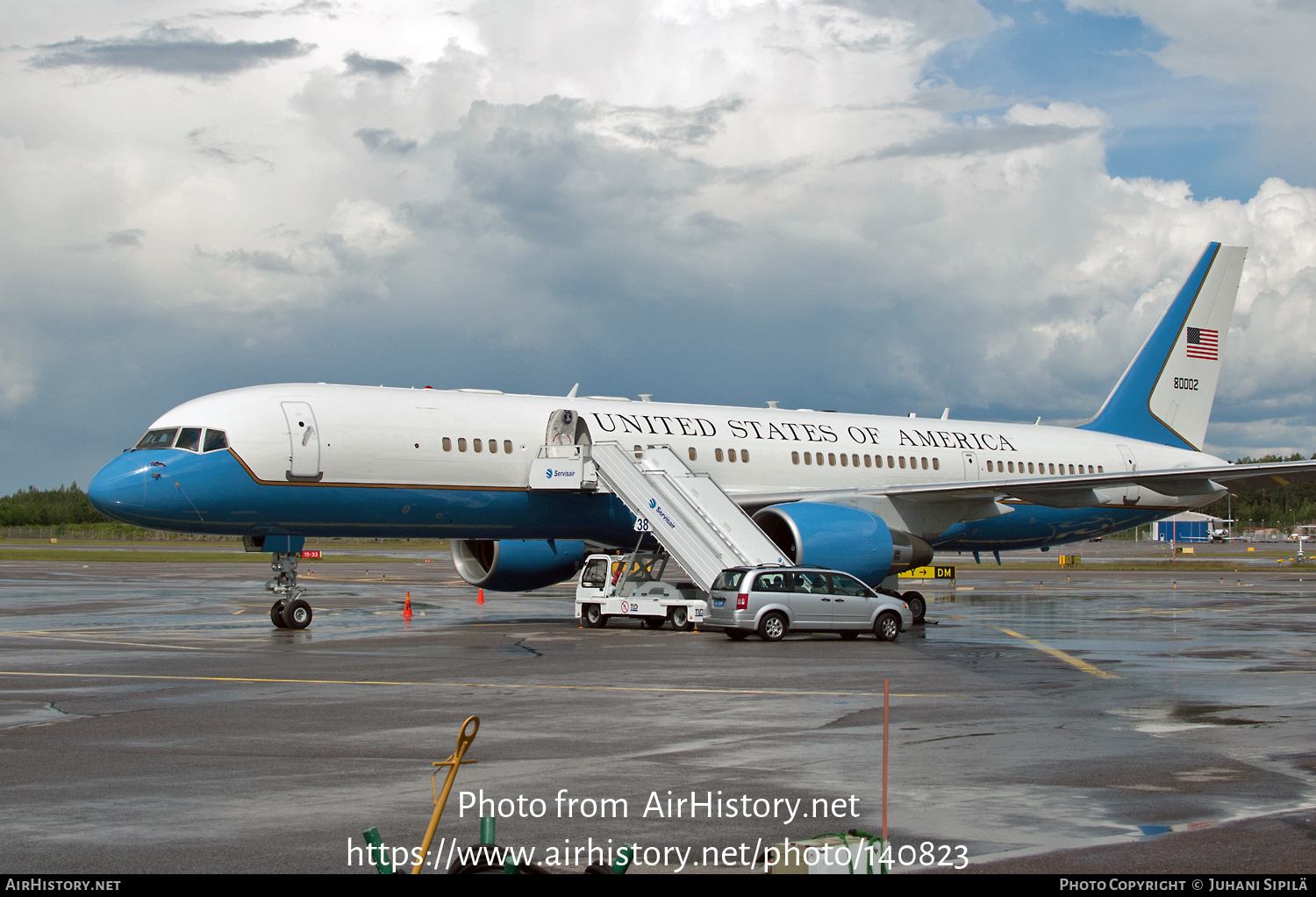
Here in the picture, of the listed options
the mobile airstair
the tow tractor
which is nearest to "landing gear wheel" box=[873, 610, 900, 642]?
the mobile airstair

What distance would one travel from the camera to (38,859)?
311 inches

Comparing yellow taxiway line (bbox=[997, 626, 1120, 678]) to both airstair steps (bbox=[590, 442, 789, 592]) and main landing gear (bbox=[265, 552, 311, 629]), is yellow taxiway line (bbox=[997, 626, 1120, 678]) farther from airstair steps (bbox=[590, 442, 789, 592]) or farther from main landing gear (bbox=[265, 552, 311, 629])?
main landing gear (bbox=[265, 552, 311, 629])

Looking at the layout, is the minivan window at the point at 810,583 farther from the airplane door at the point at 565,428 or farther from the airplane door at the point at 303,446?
the airplane door at the point at 303,446

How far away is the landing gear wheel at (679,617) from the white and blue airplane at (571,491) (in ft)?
9.05

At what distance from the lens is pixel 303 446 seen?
2647 cm

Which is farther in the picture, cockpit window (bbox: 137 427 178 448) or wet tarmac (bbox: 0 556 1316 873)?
cockpit window (bbox: 137 427 178 448)

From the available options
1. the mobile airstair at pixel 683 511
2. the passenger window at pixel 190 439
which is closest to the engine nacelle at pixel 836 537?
the mobile airstair at pixel 683 511

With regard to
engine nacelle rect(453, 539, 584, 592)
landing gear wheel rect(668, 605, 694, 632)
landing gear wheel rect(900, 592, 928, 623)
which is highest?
engine nacelle rect(453, 539, 584, 592)

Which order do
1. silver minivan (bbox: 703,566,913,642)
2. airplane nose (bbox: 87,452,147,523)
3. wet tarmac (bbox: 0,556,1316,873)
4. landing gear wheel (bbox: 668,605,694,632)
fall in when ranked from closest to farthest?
wet tarmac (bbox: 0,556,1316,873) < silver minivan (bbox: 703,566,913,642) < airplane nose (bbox: 87,452,147,523) < landing gear wheel (bbox: 668,605,694,632)

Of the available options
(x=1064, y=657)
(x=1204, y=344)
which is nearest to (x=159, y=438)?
(x=1064, y=657)

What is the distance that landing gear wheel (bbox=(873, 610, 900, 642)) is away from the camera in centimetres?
2523

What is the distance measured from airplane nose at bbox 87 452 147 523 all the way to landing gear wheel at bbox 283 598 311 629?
375 cm

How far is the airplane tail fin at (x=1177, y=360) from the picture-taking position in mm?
42281

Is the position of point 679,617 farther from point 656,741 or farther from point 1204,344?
point 1204,344
